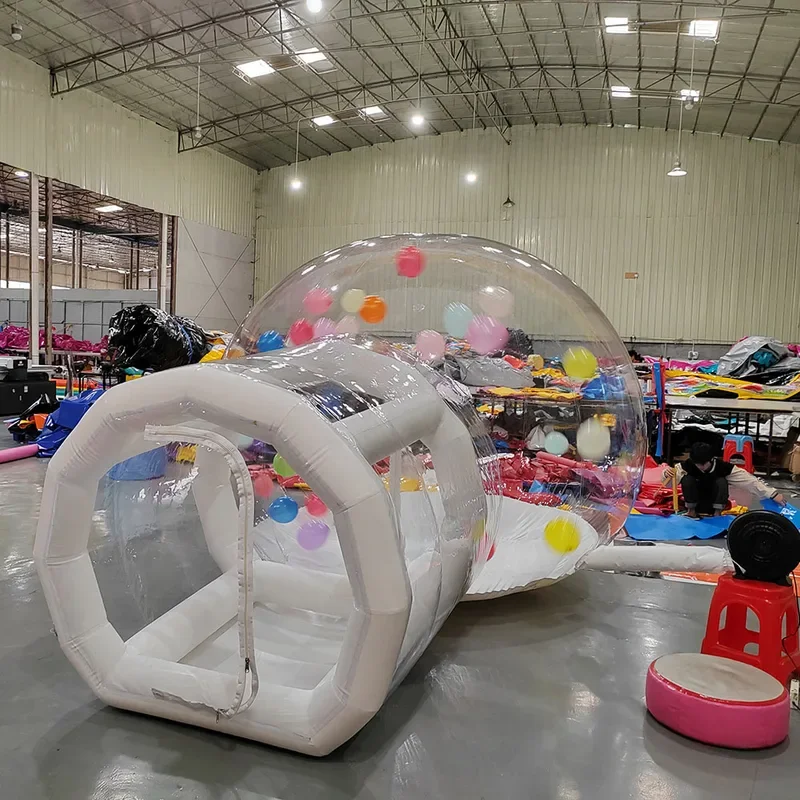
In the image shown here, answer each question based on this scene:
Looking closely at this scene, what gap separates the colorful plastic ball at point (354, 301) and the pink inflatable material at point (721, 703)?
2200 mm

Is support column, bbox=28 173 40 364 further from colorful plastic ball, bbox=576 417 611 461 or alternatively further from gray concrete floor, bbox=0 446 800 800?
colorful plastic ball, bbox=576 417 611 461

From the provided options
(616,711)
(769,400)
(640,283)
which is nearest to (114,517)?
(616,711)

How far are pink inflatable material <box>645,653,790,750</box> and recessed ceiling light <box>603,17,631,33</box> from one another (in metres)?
10.3

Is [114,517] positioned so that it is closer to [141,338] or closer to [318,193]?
[141,338]

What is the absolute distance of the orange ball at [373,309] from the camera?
3654 millimetres

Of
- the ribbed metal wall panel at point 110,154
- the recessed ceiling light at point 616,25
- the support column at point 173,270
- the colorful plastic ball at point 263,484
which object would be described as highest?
the recessed ceiling light at point 616,25

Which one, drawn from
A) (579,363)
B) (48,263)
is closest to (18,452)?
(579,363)

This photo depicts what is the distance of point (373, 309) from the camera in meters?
3.66

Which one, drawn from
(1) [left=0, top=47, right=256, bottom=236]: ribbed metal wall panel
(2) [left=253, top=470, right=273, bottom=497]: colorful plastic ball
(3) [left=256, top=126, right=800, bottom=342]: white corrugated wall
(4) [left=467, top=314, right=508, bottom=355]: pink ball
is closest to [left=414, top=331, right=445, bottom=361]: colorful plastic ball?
(4) [left=467, top=314, right=508, bottom=355]: pink ball

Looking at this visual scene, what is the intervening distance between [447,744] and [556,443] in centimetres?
190

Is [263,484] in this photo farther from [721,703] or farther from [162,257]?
[162,257]

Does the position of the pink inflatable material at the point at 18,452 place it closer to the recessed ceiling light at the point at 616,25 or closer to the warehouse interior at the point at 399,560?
the warehouse interior at the point at 399,560

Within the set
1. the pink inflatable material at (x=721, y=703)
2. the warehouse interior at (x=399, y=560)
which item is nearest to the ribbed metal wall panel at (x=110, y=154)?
the warehouse interior at (x=399, y=560)

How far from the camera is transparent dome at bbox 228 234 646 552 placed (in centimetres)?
362
